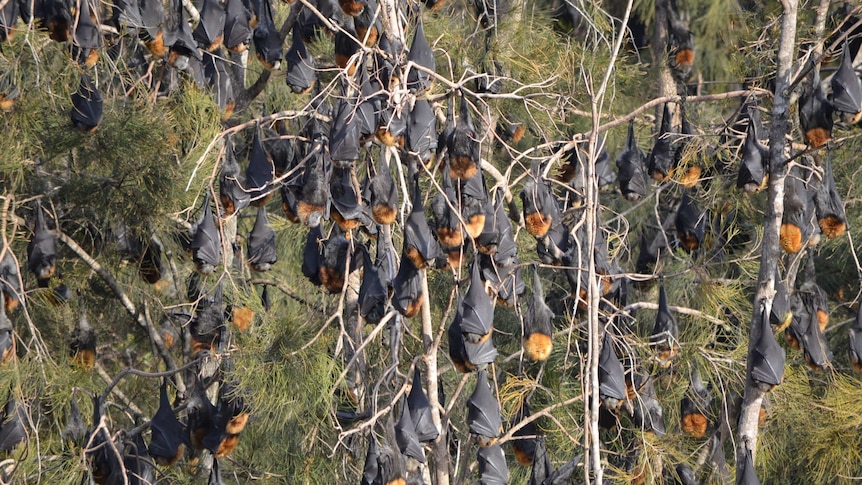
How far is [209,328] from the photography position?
4.28 m

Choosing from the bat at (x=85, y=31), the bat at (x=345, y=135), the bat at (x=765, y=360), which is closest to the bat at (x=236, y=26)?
the bat at (x=85, y=31)

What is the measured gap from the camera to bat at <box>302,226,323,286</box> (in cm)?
387

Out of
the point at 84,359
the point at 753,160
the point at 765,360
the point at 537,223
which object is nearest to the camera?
the point at 765,360

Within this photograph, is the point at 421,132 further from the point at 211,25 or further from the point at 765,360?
the point at 211,25

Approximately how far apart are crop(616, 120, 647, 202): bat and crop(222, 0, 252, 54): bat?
1.60 metres

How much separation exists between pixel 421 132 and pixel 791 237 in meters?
1.31

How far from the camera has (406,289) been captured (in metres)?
3.38

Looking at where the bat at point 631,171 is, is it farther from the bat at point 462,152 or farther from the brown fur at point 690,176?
the bat at point 462,152

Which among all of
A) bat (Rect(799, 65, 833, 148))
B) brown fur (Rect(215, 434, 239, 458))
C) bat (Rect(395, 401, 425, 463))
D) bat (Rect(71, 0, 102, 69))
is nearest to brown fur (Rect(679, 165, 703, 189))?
bat (Rect(799, 65, 833, 148))

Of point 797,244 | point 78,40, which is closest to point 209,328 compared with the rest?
point 78,40

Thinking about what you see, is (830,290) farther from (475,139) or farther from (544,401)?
(475,139)

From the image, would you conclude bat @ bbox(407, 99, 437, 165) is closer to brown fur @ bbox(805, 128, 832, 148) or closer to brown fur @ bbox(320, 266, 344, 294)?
brown fur @ bbox(320, 266, 344, 294)

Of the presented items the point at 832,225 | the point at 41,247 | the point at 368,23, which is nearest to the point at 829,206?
the point at 832,225

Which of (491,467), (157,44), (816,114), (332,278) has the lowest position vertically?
(491,467)
